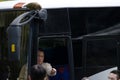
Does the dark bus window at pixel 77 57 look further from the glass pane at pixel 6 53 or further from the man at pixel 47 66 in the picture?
the glass pane at pixel 6 53

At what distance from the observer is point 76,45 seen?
312 inches

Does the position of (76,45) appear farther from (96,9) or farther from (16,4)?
(16,4)

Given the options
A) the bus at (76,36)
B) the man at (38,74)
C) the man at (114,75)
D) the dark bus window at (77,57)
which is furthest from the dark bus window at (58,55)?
the man at (38,74)

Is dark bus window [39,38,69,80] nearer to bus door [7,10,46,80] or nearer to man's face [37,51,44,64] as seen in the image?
man's face [37,51,44,64]

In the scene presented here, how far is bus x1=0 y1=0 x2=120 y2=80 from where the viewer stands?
25.4ft

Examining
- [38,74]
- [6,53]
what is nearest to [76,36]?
[6,53]

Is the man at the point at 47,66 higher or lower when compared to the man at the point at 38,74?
lower

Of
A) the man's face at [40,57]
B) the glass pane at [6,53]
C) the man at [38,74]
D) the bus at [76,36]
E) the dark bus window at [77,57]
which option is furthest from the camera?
the dark bus window at [77,57]

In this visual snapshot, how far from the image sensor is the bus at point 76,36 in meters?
7.73

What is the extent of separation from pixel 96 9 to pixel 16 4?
1.39 meters

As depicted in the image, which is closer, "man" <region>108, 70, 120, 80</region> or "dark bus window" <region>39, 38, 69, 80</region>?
"man" <region>108, 70, 120, 80</region>

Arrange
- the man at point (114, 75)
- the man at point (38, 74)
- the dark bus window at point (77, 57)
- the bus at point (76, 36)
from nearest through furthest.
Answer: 1. the man at point (38, 74)
2. the man at point (114, 75)
3. the bus at point (76, 36)
4. the dark bus window at point (77, 57)

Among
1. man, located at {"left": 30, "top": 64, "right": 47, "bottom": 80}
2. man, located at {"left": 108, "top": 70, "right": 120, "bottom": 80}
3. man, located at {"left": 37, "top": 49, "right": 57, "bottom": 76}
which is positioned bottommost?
man, located at {"left": 108, "top": 70, "right": 120, "bottom": 80}

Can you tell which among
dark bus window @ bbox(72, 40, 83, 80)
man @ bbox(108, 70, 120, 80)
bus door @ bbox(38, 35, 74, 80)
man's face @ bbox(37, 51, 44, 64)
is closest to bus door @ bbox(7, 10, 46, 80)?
man's face @ bbox(37, 51, 44, 64)
